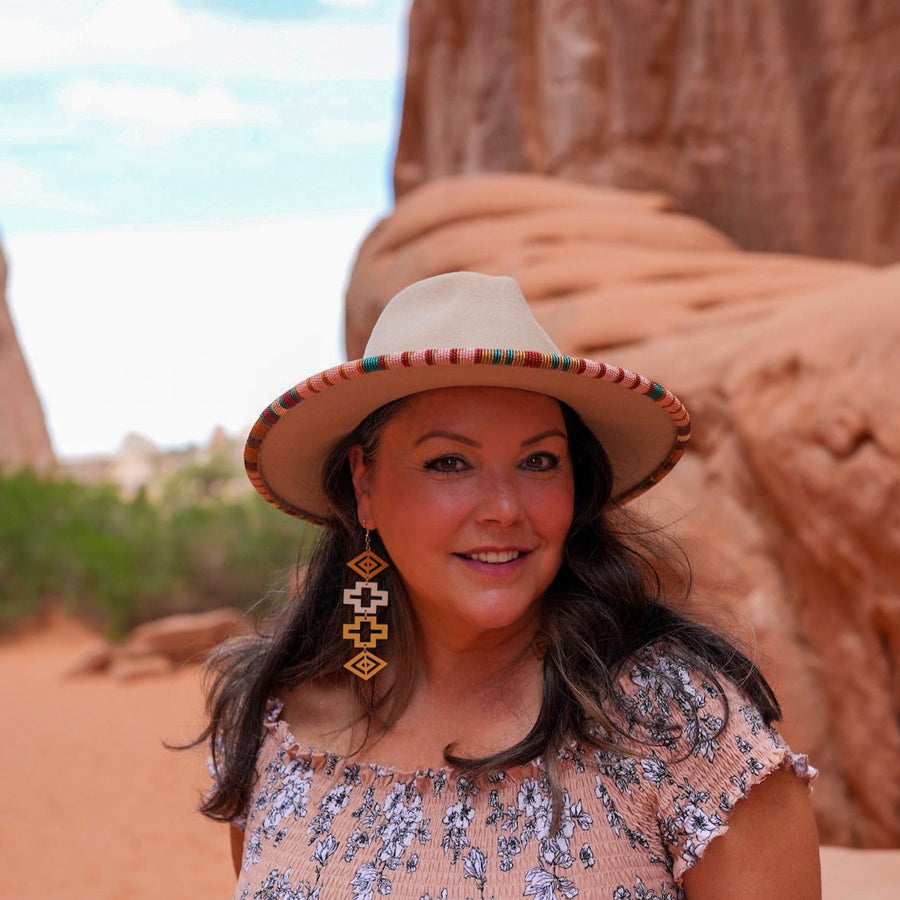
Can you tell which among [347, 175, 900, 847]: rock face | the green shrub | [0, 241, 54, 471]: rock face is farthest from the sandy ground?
[0, 241, 54, 471]: rock face

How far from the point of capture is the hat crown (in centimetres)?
176

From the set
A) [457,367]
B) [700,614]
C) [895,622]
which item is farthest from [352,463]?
[895,622]

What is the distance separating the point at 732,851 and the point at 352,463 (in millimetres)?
885

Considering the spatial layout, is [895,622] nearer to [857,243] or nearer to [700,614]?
[700,614]

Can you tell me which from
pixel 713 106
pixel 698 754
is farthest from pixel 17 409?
pixel 698 754

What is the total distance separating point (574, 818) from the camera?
1595mm

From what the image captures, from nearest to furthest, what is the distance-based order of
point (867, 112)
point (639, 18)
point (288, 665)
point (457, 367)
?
point (457, 367) → point (288, 665) → point (867, 112) → point (639, 18)

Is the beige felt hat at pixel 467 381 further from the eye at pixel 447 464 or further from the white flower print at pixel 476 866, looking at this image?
the white flower print at pixel 476 866

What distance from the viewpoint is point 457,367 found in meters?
1.71

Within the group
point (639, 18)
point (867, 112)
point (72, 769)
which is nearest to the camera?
point (867, 112)

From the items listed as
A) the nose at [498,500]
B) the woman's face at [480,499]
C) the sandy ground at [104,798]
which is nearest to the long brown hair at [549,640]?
the woman's face at [480,499]

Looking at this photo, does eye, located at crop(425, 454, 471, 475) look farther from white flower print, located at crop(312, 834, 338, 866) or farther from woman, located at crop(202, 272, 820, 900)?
white flower print, located at crop(312, 834, 338, 866)

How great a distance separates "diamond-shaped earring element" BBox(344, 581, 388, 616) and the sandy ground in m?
1.37

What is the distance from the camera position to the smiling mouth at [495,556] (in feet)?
5.60
